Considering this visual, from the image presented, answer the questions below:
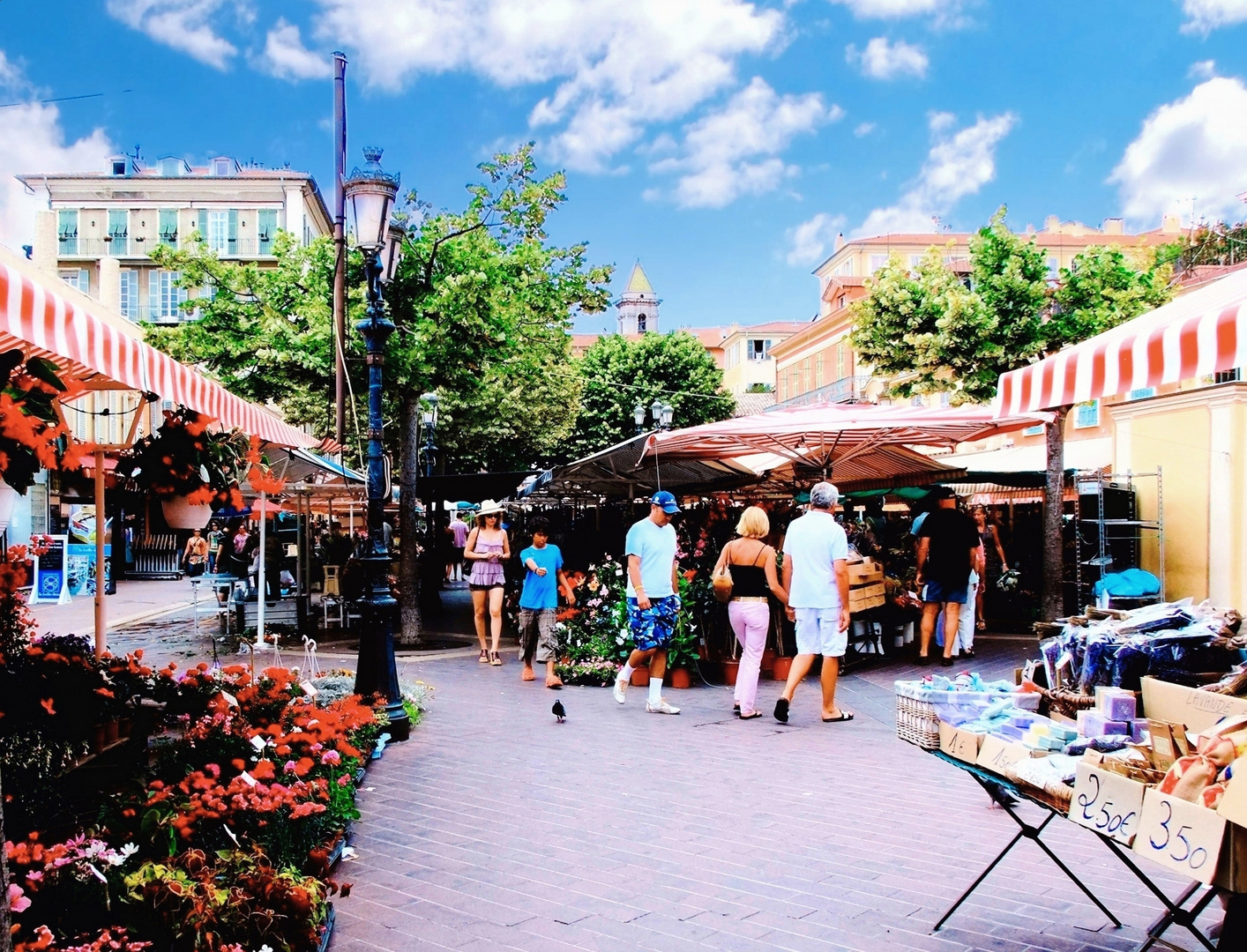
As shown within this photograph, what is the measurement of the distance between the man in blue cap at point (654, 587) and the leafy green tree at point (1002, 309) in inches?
391

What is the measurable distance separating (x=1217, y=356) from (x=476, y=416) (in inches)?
927

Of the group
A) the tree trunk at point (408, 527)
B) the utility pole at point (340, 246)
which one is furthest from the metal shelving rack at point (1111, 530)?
the utility pole at point (340, 246)

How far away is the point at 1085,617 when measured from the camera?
5.65 metres

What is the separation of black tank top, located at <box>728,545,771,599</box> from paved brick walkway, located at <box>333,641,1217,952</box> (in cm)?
110

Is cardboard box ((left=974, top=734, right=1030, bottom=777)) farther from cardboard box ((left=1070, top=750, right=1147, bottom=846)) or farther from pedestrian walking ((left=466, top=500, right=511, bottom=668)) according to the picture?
pedestrian walking ((left=466, top=500, right=511, bottom=668))

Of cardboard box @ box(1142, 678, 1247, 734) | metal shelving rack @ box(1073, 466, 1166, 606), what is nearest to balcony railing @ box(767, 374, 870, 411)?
metal shelving rack @ box(1073, 466, 1166, 606)

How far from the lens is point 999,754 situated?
144 inches

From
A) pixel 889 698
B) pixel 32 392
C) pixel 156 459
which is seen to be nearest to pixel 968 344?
pixel 889 698

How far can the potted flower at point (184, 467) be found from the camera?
17.9 ft

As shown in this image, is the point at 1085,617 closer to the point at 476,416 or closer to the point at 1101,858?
the point at 1101,858

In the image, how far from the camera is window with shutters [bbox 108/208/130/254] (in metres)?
53.8

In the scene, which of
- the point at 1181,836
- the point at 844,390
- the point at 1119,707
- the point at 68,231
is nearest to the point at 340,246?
the point at 1119,707

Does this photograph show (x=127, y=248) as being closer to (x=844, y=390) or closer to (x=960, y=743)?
(x=844, y=390)

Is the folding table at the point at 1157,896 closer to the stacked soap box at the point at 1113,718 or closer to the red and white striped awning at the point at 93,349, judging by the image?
the stacked soap box at the point at 1113,718
